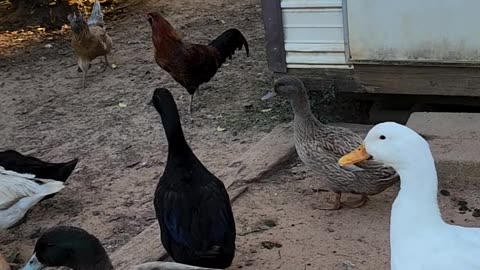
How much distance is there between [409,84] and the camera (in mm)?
6172

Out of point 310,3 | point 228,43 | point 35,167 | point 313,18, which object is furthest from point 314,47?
point 35,167

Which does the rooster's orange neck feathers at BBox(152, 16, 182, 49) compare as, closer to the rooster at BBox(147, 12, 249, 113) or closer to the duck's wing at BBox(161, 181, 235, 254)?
the rooster at BBox(147, 12, 249, 113)

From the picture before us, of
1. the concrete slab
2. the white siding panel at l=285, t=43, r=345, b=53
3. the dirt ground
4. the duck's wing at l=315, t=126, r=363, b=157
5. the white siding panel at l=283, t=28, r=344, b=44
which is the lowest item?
the dirt ground

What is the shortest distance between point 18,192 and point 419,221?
306 cm

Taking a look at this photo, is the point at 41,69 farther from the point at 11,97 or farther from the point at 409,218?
the point at 409,218

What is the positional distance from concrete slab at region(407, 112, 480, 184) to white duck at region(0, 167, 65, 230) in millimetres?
2681

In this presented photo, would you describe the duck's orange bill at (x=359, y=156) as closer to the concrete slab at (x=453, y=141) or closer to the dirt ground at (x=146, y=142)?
the dirt ground at (x=146, y=142)

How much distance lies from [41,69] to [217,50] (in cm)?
249

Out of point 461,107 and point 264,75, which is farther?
point 264,75

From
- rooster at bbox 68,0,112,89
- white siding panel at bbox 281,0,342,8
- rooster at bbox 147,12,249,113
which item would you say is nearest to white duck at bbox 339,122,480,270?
white siding panel at bbox 281,0,342,8

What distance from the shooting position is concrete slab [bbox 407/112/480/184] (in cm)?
523

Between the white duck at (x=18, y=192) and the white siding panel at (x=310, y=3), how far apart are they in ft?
7.86

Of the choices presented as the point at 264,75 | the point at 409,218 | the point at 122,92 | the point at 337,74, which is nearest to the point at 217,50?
the point at 264,75

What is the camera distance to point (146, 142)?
6.66 meters
